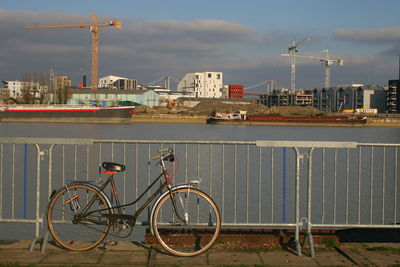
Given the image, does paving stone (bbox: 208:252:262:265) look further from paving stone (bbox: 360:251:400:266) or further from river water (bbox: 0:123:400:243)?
river water (bbox: 0:123:400:243)

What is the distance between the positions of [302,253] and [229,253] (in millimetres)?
644

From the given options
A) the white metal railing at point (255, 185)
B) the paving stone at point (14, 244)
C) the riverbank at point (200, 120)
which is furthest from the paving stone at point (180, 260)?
the riverbank at point (200, 120)

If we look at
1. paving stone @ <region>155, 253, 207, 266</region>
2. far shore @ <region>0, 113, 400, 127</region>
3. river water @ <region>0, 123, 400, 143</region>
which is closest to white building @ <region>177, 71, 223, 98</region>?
far shore @ <region>0, 113, 400, 127</region>

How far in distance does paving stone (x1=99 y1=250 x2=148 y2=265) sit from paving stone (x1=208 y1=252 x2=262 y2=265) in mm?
567

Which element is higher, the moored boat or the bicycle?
the moored boat

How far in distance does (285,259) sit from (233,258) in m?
0.44

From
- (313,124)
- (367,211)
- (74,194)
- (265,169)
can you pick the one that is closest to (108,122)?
(313,124)

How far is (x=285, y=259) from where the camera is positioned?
4398 millimetres

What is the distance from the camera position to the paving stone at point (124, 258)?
424 centimetres

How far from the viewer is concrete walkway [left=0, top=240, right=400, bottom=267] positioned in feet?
13.9

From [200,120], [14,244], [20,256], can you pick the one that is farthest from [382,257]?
Answer: [200,120]

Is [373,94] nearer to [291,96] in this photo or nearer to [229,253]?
[291,96]

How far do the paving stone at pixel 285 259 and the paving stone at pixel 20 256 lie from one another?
1867 mm

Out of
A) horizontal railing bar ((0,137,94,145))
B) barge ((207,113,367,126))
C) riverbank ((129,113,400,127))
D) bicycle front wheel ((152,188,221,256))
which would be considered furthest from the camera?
riverbank ((129,113,400,127))
